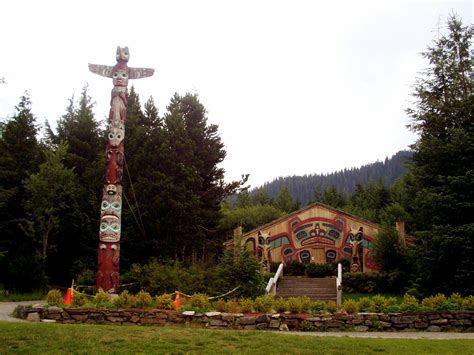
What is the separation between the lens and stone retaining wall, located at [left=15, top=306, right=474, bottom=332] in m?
12.3

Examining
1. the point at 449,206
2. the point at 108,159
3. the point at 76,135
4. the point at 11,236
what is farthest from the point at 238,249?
the point at 76,135

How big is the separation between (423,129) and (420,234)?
628cm

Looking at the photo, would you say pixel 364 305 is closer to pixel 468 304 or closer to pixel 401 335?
pixel 401 335

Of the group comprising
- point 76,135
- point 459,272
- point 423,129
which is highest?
point 76,135

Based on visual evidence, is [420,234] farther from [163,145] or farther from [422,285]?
[163,145]

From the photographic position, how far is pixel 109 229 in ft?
59.2

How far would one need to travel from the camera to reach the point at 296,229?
30797 millimetres

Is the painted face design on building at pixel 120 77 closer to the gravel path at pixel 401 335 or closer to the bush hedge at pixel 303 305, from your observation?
the bush hedge at pixel 303 305

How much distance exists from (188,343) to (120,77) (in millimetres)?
14035

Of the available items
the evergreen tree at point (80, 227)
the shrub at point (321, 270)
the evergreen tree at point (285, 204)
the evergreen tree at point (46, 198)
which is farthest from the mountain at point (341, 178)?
the evergreen tree at point (46, 198)

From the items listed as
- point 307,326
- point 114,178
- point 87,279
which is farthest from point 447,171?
point 87,279

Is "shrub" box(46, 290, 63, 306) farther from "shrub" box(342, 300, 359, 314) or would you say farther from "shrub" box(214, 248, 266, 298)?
"shrub" box(342, 300, 359, 314)

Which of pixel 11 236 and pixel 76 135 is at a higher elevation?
pixel 76 135

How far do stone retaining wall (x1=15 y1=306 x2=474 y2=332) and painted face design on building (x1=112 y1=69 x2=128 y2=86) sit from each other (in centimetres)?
1051
